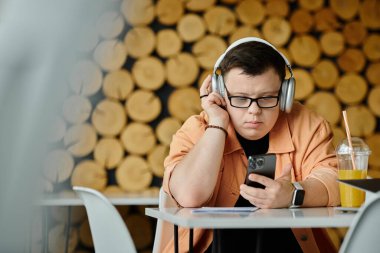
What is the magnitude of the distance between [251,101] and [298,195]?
30 centimetres

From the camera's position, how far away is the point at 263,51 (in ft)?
5.86

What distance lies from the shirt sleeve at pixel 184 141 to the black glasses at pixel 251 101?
160mm

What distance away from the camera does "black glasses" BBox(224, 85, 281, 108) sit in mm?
1721

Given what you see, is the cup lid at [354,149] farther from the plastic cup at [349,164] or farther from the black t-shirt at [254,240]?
the black t-shirt at [254,240]

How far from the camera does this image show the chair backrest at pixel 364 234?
1.09 m

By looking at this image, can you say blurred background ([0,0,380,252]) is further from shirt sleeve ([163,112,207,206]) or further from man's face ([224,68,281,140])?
man's face ([224,68,281,140])

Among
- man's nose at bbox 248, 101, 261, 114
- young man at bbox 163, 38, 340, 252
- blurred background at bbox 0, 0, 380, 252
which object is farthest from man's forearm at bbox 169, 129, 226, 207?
blurred background at bbox 0, 0, 380, 252

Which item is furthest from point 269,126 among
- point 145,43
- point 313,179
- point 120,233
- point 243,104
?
point 145,43

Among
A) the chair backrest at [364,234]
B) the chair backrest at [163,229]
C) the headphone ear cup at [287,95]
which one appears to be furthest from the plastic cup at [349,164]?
the chair backrest at [163,229]

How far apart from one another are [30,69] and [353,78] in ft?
12.7

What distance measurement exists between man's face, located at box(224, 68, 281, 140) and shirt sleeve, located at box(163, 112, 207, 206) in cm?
13

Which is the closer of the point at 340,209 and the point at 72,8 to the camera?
the point at 72,8

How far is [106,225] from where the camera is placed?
1557mm

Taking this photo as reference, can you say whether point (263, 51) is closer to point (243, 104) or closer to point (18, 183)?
point (243, 104)
